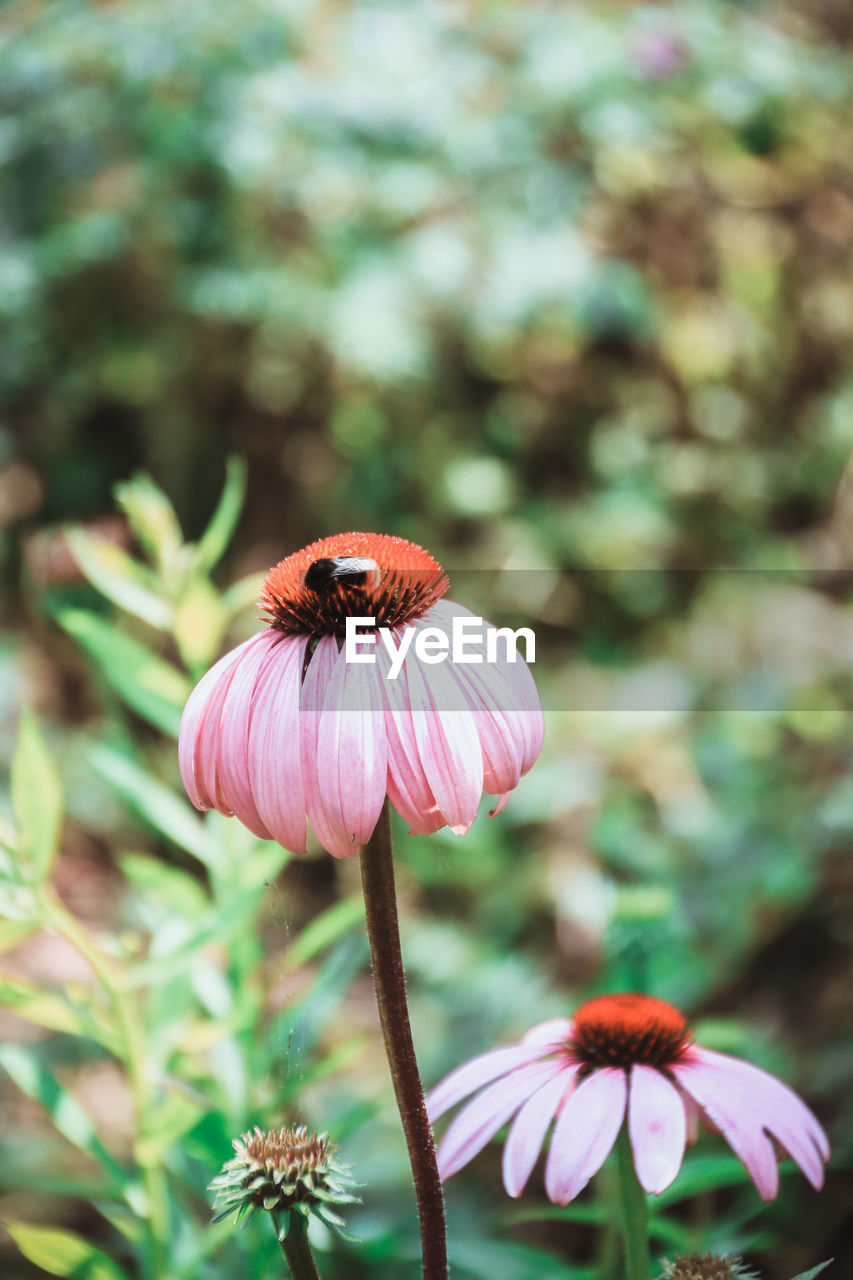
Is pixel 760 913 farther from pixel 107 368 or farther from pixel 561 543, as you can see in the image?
pixel 107 368

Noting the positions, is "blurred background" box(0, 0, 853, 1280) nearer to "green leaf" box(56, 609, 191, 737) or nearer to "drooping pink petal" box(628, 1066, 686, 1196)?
"green leaf" box(56, 609, 191, 737)

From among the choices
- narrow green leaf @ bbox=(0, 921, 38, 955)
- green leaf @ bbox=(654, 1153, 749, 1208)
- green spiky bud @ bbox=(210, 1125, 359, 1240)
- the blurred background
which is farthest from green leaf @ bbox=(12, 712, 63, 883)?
the blurred background

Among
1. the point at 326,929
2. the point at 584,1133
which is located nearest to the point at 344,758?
the point at 584,1133

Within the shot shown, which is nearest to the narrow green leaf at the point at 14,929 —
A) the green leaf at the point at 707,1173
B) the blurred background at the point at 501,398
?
the green leaf at the point at 707,1173

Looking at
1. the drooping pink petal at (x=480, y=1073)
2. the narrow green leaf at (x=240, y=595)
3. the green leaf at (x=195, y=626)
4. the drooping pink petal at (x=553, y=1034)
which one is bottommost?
the drooping pink petal at (x=480, y=1073)

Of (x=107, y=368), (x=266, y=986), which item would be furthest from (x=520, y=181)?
(x=266, y=986)

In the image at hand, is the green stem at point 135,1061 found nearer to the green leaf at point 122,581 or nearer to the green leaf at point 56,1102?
the green leaf at point 56,1102
